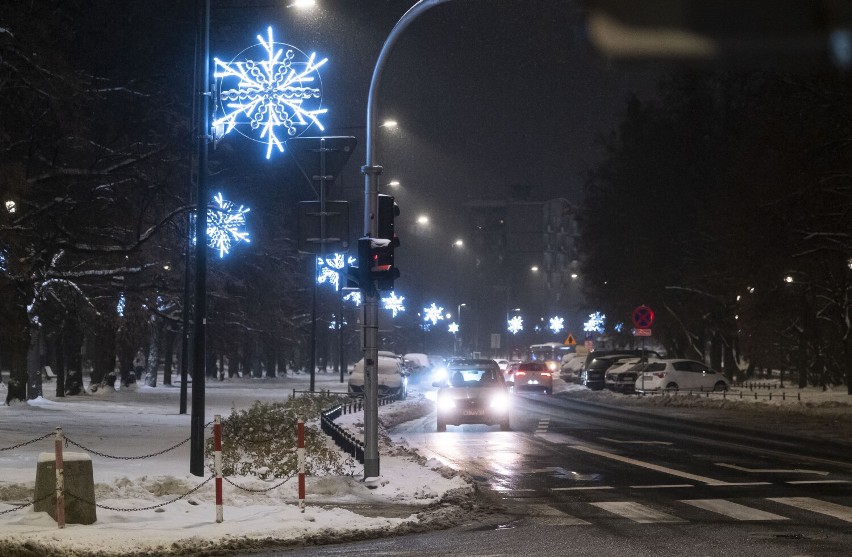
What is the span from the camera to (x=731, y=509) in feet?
48.3

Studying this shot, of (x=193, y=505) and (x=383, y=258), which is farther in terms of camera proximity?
(x=383, y=258)

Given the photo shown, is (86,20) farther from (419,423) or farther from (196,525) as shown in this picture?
(196,525)

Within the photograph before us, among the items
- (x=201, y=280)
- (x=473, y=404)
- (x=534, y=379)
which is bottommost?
(x=473, y=404)

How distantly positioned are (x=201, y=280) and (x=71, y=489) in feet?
17.3

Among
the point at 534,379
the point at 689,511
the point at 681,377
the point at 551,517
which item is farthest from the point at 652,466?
the point at 534,379

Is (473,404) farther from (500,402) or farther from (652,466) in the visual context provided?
(652,466)

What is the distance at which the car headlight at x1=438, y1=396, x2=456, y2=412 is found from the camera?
31000 millimetres

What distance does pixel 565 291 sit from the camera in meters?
182

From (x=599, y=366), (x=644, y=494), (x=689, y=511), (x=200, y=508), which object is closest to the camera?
(x=200, y=508)

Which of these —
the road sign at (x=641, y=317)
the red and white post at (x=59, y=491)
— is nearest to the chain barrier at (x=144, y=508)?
the red and white post at (x=59, y=491)

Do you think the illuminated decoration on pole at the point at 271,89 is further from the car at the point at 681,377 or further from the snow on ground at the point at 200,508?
the car at the point at 681,377

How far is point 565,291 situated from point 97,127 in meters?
153

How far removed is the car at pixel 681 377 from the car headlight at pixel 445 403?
22663 mm

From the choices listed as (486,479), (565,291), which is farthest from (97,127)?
(565,291)
